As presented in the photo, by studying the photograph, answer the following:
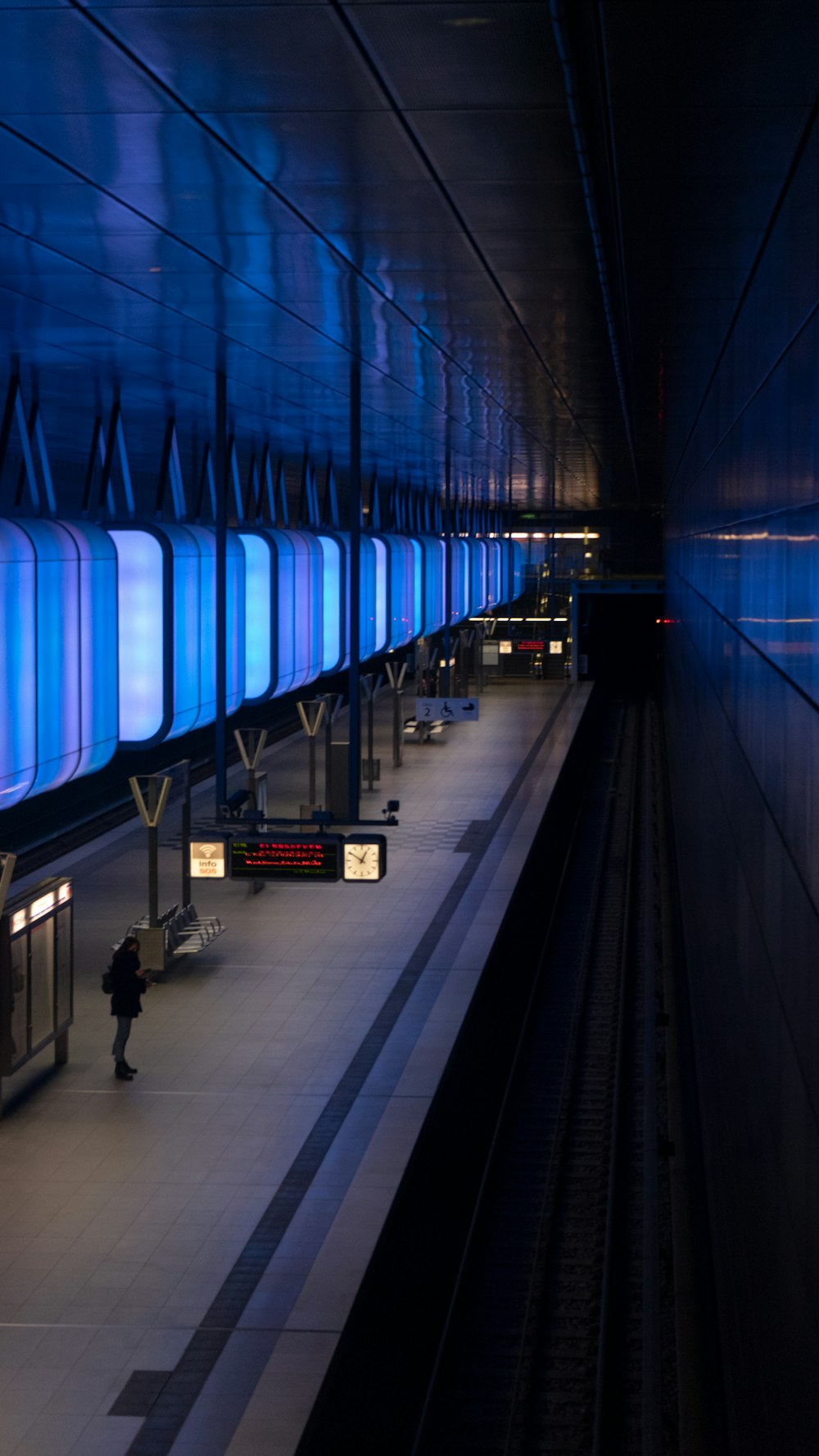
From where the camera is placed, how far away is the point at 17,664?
9.60 m

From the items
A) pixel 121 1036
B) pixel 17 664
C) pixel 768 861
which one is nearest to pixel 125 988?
pixel 121 1036

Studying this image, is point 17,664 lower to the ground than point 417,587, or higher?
lower

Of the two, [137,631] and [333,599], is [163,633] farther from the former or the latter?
[333,599]

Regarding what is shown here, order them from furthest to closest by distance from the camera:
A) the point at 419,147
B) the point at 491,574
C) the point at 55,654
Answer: the point at 491,574 < the point at 55,654 < the point at 419,147

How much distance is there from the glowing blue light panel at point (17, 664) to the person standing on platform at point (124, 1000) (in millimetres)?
3264

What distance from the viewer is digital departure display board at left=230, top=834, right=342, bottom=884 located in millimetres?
13820

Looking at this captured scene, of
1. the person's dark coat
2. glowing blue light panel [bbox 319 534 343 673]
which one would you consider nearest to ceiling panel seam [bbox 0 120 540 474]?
glowing blue light panel [bbox 319 534 343 673]

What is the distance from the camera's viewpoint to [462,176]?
6.66m

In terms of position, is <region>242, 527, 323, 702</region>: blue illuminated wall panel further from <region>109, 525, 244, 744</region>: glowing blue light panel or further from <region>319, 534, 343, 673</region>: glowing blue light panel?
<region>109, 525, 244, 744</region>: glowing blue light panel

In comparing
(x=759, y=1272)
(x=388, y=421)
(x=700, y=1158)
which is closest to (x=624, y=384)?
(x=388, y=421)

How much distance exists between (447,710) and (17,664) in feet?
62.3

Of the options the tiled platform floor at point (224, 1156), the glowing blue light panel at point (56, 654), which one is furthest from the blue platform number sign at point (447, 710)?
the glowing blue light panel at point (56, 654)

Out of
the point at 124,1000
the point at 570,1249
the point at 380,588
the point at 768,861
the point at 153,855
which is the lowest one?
the point at 570,1249

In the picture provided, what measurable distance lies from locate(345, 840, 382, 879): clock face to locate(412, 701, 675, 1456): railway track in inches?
127
